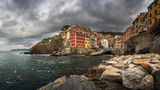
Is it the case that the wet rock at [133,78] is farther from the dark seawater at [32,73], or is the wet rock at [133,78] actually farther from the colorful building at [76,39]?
the colorful building at [76,39]

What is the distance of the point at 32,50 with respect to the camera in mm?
91875

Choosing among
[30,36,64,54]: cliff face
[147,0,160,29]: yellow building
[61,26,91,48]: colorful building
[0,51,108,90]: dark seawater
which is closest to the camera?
[0,51,108,90]: dark seawater

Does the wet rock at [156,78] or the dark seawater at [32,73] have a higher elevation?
the wet rock at [156,78]

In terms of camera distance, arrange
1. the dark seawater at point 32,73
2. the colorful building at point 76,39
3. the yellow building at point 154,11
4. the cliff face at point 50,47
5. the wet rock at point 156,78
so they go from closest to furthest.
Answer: the wet rock at point 156,78 → the dark seawater at point 32,73 → the yellow building at point 154,11 → the colorful building at point 76,39 → the cliff face at point 50,47

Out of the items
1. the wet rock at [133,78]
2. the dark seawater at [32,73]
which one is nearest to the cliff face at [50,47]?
the dark seawater at [32,73]

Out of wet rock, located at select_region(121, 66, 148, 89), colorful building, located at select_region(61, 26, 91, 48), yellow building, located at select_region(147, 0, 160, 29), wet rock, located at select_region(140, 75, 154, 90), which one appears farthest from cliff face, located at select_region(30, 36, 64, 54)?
wet rock, located at select_region(140, 75, 154, 90)

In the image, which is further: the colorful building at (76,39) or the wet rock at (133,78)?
the colorful building at (76,39)

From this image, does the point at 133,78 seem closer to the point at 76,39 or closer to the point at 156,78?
the point at 156,78

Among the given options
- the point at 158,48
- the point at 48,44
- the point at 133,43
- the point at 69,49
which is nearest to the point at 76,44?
the point at 69,49

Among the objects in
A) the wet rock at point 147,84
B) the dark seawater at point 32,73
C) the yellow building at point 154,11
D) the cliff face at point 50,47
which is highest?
the yellow building at point 154,11

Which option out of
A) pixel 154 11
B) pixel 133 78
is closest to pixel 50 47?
pixel 154 11

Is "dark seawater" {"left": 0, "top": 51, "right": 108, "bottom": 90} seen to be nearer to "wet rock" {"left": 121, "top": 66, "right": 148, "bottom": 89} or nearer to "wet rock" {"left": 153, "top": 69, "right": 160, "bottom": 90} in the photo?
"wet rock" {"left": 121, "top": 66, "right": 148, "bottom": 89}

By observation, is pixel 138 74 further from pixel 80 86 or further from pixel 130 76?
pixel 80 86

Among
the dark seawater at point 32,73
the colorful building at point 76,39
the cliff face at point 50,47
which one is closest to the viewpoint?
the dark seawater at point 32,73
